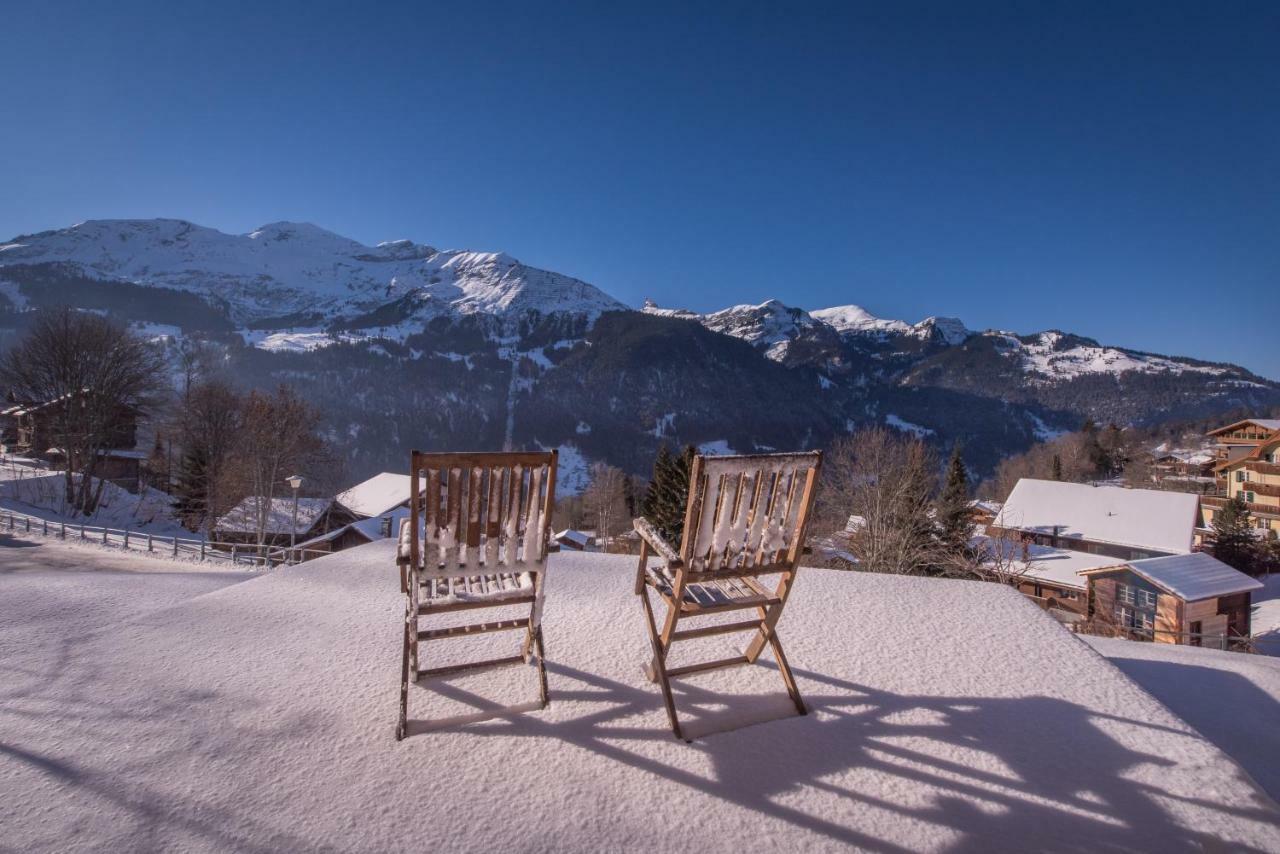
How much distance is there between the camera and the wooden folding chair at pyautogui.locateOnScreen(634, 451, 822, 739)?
2504 mm

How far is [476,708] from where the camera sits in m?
2.83

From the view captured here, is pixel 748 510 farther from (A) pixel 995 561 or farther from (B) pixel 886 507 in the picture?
(A) pixel 995 561

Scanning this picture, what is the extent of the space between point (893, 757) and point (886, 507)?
14459 millimetres

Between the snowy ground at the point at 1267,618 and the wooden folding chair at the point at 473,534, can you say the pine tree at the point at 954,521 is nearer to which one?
the snowy ground at the point at 1267,618

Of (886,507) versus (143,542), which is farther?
(886,507)

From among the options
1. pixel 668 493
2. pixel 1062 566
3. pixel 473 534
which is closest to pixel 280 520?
pixel 668 493

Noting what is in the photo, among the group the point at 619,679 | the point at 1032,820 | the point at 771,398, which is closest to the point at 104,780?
the point at 619,679

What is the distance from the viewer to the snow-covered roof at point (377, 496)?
1047 inches

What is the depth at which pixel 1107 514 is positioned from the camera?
87.9ft

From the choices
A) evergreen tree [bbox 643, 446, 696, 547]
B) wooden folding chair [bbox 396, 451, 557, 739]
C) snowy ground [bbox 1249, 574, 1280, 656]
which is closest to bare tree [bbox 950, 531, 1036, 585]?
snowy ground [bbox 1249, 574, 1280, 656]

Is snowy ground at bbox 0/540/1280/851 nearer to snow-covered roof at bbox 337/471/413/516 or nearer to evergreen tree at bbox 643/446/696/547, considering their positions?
evergreen tree at bbox 643/446/696/547

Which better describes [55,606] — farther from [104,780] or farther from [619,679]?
→ [619,679]

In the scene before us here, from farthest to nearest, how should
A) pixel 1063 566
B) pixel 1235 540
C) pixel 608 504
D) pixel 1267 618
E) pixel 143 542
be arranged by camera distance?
pixel 608 504
pixel 1235 540
pixel 1063 566
pixel 1267 618
pixel 143 542

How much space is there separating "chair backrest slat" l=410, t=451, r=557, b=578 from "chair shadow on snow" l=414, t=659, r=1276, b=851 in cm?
82
